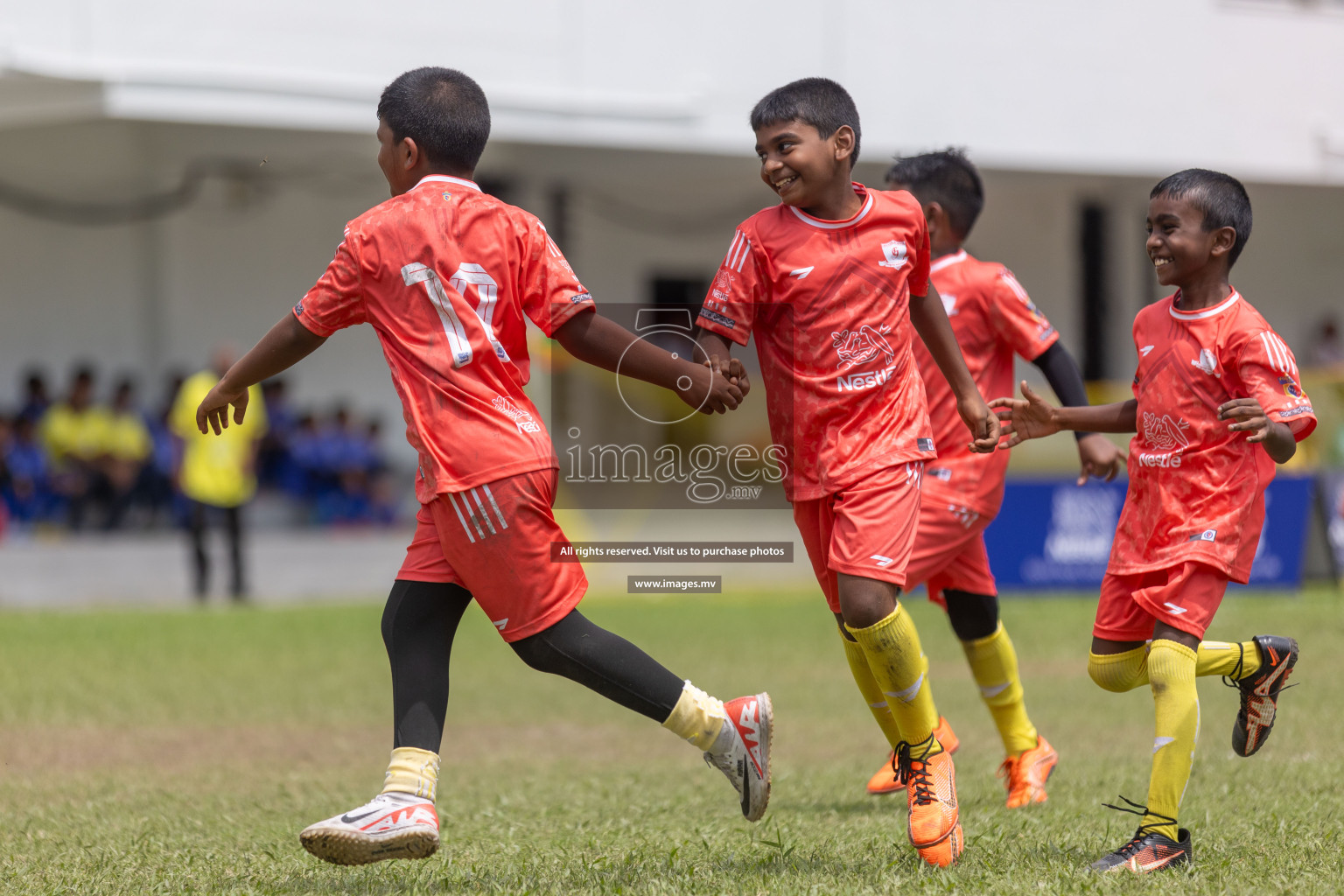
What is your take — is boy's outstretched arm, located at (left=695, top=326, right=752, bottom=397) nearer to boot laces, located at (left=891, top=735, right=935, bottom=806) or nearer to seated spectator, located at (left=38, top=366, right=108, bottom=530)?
boot laces, located at (left=891, top=735, right=935, bottom=806)

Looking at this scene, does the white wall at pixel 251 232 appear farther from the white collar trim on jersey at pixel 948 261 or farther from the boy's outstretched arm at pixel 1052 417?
the boy's outstretched arm at pixel 1052 417

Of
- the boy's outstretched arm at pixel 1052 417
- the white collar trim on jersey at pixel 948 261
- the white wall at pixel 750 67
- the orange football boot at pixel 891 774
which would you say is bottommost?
the orange football boot at pixel 891 774

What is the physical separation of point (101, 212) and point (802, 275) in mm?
15946

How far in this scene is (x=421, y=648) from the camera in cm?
401

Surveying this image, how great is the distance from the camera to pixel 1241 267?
2262 cm

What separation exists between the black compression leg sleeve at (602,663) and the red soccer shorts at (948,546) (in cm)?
132

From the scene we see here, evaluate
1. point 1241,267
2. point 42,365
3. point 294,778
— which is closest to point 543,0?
point 42,365

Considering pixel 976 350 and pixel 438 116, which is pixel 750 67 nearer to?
pixel 976 350

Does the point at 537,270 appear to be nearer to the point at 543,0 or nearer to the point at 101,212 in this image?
the point at 543,0

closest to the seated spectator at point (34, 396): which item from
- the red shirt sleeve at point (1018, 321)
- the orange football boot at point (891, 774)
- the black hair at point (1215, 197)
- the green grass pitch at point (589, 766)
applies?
the green grass pitch at point (589, 766)

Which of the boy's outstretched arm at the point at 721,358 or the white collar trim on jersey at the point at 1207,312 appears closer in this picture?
the boy's outstretched arm at the point at 721,358

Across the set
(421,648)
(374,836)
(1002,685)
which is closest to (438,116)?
(421,648)

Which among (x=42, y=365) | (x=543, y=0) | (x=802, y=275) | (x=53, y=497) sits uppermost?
(x=543, y=0)

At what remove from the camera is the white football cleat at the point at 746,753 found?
4.09m
